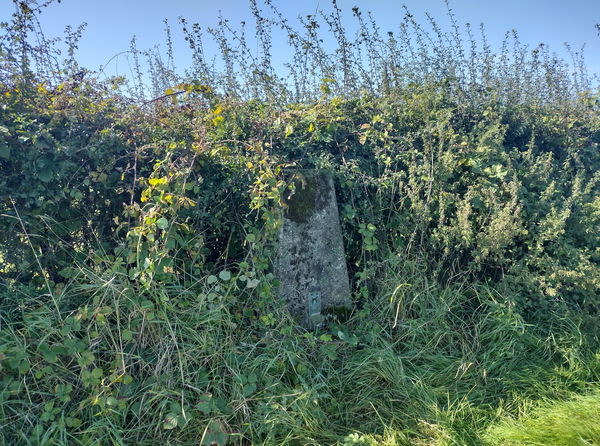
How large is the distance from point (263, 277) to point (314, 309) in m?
0.53

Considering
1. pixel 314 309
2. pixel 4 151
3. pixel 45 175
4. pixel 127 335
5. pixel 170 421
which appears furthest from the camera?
pixel 314 309

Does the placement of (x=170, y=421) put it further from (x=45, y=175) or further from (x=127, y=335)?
(x=45, y=175)

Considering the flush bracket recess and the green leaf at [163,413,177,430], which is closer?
the green leaf at [163,413,177,430]

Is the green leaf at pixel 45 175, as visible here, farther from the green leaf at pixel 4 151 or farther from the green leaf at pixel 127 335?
the green leaf at pixel 127 335

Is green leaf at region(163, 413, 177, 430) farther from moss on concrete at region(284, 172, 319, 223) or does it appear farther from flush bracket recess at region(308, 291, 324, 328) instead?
moss on concrete at region(284, 172, 319, 223)

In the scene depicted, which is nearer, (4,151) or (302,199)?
(4,151)

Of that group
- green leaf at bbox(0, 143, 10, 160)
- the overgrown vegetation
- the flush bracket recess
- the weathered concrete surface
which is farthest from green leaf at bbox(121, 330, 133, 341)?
green leaf at bbox(0, 143, 10, 160)

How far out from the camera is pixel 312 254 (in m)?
3.43

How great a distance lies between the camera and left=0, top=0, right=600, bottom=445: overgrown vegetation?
8.57ft

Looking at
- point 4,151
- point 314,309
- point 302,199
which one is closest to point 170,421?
point 314,309

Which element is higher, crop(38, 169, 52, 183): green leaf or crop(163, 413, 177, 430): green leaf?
crop(38, 169, 52, 183): green leaf

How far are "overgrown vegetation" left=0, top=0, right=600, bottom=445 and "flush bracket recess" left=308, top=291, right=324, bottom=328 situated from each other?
14 cm

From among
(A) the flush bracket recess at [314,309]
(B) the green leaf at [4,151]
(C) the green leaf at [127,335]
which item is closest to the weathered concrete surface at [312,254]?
(A) the flush bracket recess at [314,309]

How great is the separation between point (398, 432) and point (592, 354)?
1718 millimetres
